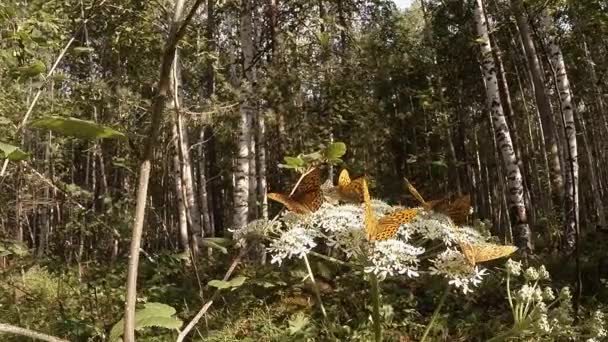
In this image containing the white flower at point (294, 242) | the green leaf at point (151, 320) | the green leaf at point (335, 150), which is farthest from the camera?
the white flower at point (294, 242)

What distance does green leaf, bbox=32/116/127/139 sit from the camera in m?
0.64

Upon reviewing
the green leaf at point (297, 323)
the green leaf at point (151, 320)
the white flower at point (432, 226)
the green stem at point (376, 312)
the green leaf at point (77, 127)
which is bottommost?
the green leaf at point (297, 323)

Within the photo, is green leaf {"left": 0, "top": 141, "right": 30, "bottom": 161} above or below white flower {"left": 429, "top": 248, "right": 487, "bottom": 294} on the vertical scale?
above

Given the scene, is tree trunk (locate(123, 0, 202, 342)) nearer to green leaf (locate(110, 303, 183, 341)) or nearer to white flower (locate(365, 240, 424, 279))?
green leaf (locate(110, 303, 183, 341))

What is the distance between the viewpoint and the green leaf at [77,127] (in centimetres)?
64

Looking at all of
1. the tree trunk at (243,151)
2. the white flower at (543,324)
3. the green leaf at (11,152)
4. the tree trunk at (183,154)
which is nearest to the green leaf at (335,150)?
the tree trunk at (183,154)

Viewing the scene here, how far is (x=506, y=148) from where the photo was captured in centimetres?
980

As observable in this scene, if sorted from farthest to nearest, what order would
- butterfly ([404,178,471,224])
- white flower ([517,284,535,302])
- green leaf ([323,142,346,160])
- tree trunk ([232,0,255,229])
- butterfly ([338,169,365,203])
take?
tree trunk ([232,0,255,229]) < white flower ([517,284,535,302]) < butterfly ([404,178,471,224]) < butterfly ([338,169,365,203]) < green leaf ([323,142,346,160])

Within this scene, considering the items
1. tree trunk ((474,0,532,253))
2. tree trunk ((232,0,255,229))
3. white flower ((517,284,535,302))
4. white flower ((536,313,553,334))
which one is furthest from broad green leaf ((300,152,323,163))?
tree trunk ((232,0,255,229))

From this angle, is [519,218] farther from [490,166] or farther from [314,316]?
[490,166]

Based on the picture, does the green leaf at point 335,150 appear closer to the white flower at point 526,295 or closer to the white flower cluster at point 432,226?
the white flower cluster at point 432,226

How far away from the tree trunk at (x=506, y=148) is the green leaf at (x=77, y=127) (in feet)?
30.1

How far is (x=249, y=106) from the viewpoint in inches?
420

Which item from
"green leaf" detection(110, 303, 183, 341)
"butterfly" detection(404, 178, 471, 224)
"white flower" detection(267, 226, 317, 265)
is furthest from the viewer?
"butterfly" detection(404, 178, 471, 224)
